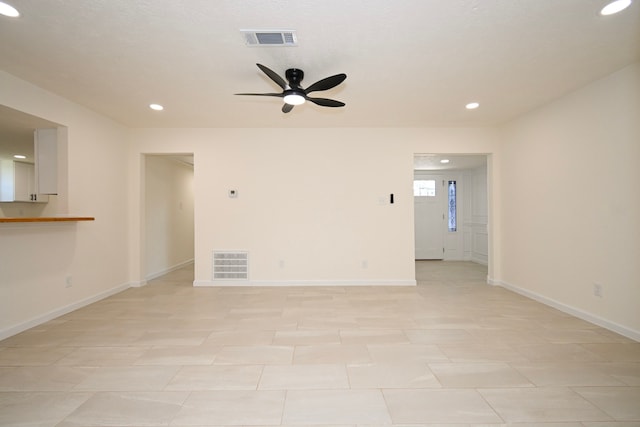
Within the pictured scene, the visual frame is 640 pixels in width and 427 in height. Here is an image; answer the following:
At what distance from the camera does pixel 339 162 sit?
15.1ft

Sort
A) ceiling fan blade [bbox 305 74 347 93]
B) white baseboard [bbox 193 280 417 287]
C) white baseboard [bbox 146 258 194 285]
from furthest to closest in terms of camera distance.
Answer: white baseboard [bbox 146 258 194 285], white baseboard [bbox 193 280 417 287], ceiling fan blade [bbox 305 74 347 93]

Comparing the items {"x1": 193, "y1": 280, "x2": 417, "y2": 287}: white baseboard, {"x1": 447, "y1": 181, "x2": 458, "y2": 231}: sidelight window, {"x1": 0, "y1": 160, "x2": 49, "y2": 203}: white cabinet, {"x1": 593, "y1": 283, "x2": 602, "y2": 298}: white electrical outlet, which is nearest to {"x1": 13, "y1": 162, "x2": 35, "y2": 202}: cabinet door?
{"x1": 0, "y1": 160, "x2": 49, "y2": 203}: white cabinet

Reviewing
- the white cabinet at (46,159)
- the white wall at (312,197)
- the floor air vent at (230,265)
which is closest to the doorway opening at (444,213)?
the white wall at (312,197)

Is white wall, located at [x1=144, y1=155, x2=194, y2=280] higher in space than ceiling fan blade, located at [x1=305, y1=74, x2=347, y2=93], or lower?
lower

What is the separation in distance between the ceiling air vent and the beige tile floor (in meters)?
2.55

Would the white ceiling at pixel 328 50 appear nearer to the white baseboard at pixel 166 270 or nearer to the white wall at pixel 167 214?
the white wall at pixel 167 214

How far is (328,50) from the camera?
94.7 inches

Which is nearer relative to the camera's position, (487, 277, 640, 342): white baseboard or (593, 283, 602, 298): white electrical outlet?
(487, 277, 640, 342): white baseboard

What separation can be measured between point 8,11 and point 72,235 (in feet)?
8.06

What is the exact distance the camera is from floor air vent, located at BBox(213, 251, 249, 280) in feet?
15.0

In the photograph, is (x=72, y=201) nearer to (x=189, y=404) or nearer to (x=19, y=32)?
(x=19, y=32)

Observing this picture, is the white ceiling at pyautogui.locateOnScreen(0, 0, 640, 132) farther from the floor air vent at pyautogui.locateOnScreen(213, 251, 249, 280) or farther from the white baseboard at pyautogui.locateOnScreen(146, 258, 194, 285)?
the white baseboard at pyautogui.locateOnScreen(146, 258, 194, 285)

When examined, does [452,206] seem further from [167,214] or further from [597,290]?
[167,214]

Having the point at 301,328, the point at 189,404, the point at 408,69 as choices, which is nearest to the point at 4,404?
the point at 189,404
